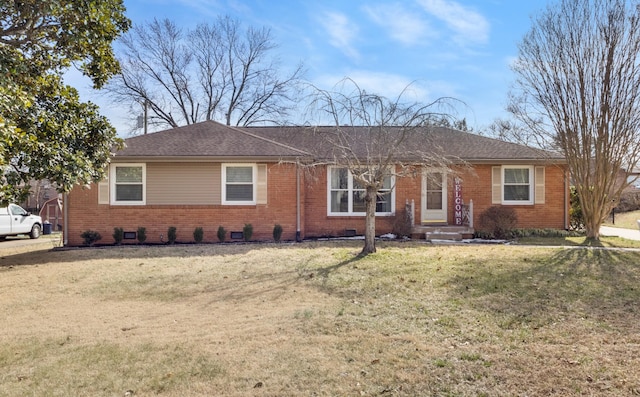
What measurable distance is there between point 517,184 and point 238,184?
1012cm

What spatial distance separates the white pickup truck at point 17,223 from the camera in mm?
17859

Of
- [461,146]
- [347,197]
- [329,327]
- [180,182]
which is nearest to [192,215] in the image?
[180,182]

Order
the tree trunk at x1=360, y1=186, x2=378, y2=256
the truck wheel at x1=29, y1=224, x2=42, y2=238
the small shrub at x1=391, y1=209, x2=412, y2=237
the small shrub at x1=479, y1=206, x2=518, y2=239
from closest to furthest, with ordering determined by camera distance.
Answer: the tree trunk at x1=360, y1=186, x2=378, y2=256 < the small shrub at x1=479, y1=206, x2=518, y2=239 < the small shrub at x1=391, y1=209, x2=412, y2=237 < the truck wheel at x1=29, y1=224, x2=42, y2=238

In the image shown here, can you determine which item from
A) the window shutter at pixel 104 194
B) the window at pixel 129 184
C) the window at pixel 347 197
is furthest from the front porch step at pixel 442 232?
the window shutter at pixel 104 194

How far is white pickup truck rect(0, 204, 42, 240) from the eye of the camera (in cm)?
1786

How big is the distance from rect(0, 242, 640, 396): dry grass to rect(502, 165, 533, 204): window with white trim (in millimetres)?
5257

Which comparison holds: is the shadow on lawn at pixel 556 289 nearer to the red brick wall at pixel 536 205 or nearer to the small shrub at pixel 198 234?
the red brick wall at pixel 536 205

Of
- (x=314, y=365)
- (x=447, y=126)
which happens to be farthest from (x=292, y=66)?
(x=314, y=365)

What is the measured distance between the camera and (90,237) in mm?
13188

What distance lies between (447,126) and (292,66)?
926 inches

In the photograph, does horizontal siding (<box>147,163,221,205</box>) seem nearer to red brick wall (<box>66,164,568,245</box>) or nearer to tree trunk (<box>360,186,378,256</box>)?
red brick wall (<box>66,164,568,245</box>)

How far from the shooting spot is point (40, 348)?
473 cm

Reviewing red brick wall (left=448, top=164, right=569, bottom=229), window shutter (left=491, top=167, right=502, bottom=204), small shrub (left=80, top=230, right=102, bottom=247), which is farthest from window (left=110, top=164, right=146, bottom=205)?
window shutter (left=491, top=167, right=502, bottom=204)

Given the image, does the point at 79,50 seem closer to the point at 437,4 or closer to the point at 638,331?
the point at 437,4
